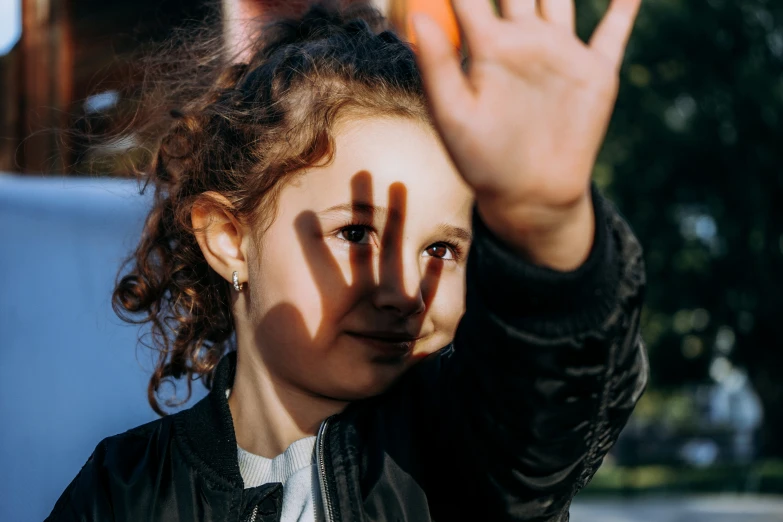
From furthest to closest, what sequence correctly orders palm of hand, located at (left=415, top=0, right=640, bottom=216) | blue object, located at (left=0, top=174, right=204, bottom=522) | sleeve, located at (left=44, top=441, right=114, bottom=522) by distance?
blue object, located at (left=0, top=174, right=204, bottom=522)
sleeve, located at (left=44, top=441, right=114, bottom=522)
palm of hand, located at (left=415, top=0, right=640, bottom=216)

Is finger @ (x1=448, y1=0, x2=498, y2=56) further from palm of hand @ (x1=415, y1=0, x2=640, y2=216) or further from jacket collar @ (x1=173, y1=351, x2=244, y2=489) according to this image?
jacket collar @ (x1=173, y1=351, x2=244, y2=489)

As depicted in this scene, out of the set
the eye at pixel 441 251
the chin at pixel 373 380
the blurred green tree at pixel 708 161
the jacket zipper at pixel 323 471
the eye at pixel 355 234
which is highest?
the eye at pixel 355 234

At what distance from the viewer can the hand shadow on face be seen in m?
1.28

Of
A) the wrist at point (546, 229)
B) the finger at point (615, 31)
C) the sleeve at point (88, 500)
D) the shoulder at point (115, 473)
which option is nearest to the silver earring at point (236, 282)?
the shoulder at point (115, 473)

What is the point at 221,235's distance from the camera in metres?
1.58

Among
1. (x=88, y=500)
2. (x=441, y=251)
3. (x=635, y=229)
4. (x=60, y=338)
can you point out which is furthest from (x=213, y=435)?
(x=635, y=229)

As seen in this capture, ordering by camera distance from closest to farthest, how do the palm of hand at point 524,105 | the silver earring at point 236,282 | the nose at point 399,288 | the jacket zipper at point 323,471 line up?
the palm of hand at point 524,105 → the jacket zipper at point 323,471 → the nose at point 399,288 → the silver earring at point 236,282

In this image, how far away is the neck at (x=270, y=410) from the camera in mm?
1396

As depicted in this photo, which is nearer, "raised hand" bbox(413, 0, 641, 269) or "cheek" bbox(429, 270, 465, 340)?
"raised hand" bbox(413, 0, 641, 269)

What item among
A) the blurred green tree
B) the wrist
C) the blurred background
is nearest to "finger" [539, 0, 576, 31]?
the wrist

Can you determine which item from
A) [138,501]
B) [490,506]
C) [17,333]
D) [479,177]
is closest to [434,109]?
[479,177]

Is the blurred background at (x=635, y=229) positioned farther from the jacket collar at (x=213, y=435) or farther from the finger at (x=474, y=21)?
the finger at (x=474, y=21)

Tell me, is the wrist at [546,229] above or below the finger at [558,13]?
below

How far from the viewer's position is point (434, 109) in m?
0.89
